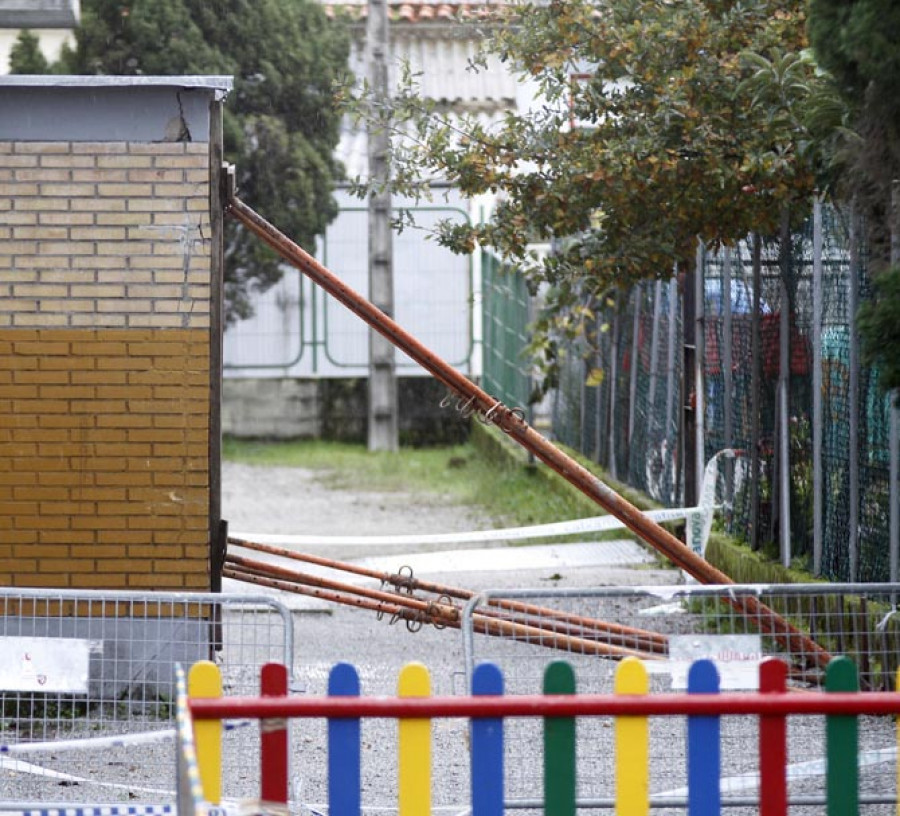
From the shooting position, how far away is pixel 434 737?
7.04 meters

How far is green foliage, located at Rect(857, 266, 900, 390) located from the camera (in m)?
4.28

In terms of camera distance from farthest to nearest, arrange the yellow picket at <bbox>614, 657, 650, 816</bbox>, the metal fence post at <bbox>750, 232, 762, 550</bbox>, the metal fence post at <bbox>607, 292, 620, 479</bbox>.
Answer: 1. the metal fence post at <bbox>607, 292, 620, 479</bbox>
2. the metal fence post at <bbox>750, 232, 762, 550</bbox>
3. the yellow picket at <bbox>614, 657, 650, 816</bbox>

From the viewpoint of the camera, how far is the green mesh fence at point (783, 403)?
777cm

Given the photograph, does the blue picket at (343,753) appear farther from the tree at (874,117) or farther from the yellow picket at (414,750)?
the tree at (874,117)

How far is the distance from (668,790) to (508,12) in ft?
15.9

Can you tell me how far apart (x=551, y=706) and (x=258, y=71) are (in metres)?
16.3

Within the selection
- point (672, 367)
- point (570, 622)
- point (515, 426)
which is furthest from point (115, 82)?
point (672, 367)

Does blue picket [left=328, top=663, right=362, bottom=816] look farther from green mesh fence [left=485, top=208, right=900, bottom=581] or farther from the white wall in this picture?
the white wall

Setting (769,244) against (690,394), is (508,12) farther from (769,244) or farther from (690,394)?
A: (690,394)

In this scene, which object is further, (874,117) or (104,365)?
(104,365)

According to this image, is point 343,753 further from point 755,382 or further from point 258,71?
point 258,71

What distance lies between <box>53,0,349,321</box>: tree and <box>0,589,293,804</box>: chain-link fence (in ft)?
36.6

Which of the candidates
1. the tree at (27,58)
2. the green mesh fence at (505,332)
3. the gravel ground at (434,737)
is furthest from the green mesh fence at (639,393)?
the tree at (27,58)

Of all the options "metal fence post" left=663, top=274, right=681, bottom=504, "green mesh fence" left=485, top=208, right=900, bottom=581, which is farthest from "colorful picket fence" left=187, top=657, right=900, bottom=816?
"metal fence post" left=663, top=274, right=681, bottom=504
